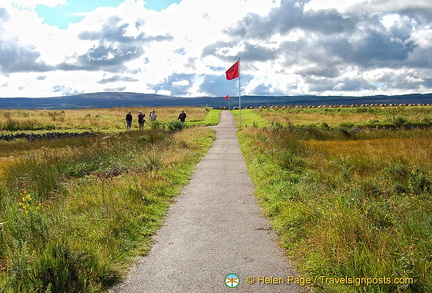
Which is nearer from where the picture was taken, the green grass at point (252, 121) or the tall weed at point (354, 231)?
the tall weed at point (354, 231)

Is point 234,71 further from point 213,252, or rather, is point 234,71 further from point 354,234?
point 354,234

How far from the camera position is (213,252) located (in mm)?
6293

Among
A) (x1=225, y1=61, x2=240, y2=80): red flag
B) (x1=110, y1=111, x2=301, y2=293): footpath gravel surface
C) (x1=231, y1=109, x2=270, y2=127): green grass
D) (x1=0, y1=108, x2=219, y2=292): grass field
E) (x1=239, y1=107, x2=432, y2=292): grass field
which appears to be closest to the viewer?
(x1=239, y1=107, x2=432, y2=292): grass field

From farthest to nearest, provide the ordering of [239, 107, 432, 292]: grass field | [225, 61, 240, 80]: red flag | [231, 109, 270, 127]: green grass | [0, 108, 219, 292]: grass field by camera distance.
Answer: [231, 109, 270, 127]: green grass < [225, 61, 240, 80]: red flag < [0, 108, 219, 292]: grass field < [239, 107, 432, 292]: grass field

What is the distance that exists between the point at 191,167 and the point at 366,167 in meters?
6.74

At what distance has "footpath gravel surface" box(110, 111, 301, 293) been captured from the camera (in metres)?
5.19

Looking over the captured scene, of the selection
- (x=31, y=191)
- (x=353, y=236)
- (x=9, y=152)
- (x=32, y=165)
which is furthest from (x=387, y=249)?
(x=9, y=152)

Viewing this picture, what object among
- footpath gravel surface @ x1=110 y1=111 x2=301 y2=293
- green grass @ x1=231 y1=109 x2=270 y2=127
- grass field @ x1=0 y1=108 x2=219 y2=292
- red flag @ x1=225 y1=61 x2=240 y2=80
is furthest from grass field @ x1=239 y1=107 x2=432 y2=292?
green grass @ x1=231 y1=109 x2=270 y2=127

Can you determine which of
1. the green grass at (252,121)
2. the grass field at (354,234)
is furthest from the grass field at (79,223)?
the green grass at (252,121)

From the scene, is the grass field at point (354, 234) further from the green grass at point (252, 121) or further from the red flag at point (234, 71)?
the green grass at point (252, 121)

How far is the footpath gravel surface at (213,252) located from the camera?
519 cm

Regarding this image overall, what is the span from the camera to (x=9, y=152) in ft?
82.8

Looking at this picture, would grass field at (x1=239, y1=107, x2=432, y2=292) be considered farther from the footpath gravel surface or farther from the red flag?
the red flag

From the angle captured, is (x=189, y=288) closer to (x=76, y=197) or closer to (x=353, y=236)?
(x=353, y=236)
